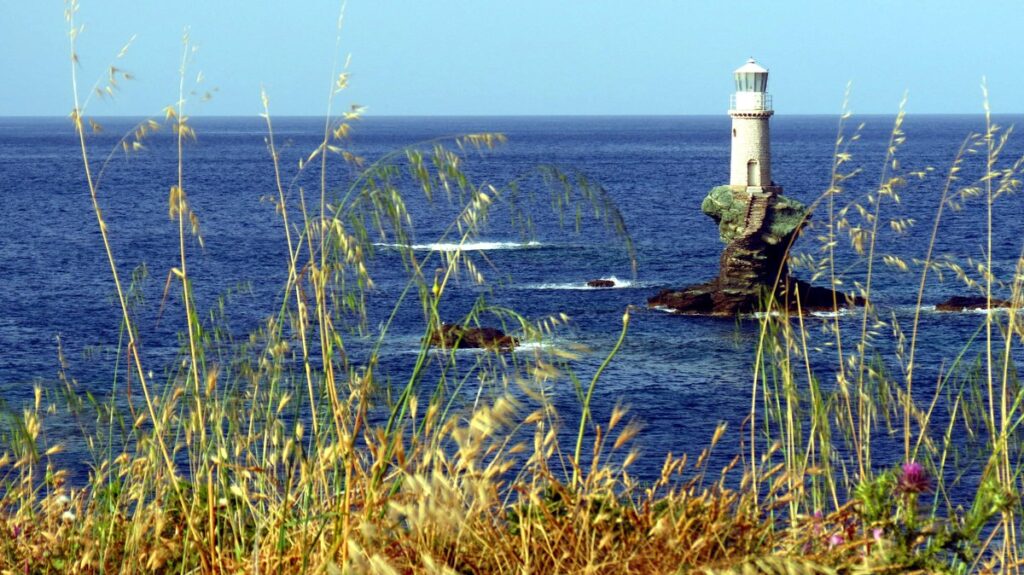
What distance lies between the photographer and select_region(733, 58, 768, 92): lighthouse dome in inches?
1959

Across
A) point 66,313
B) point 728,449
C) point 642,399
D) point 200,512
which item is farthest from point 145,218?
point 200,512

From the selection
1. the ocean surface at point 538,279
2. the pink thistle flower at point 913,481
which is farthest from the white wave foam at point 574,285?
the pink thistle flower at point 913,481

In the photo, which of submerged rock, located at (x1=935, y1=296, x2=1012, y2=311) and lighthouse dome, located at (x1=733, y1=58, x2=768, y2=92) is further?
lighthouse dome, located at (x1=733, y1=58, x2=768, y2=92)

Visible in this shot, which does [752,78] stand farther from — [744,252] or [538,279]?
[538,279]

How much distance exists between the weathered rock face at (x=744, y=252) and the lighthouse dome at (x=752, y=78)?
4.18 m

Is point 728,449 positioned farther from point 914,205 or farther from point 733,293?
point 914,205

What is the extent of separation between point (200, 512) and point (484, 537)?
109cm

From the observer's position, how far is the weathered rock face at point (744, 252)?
46.7 m

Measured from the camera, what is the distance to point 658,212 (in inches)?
3223

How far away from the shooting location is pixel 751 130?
4897cm

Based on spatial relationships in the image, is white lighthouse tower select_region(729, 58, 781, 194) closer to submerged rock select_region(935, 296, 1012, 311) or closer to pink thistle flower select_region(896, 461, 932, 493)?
submerged rock select_region(935, 296, 1012, 311)

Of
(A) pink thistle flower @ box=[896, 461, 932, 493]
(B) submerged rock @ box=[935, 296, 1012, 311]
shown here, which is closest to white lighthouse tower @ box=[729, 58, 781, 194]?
(B) submerged rock @ box=[935, 296, 1012, 311]

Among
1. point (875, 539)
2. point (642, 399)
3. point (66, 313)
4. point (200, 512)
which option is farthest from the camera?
point (66, 313)

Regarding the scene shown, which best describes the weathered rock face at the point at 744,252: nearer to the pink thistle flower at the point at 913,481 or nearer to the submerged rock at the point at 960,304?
the submerged rock at the point at 960,304
